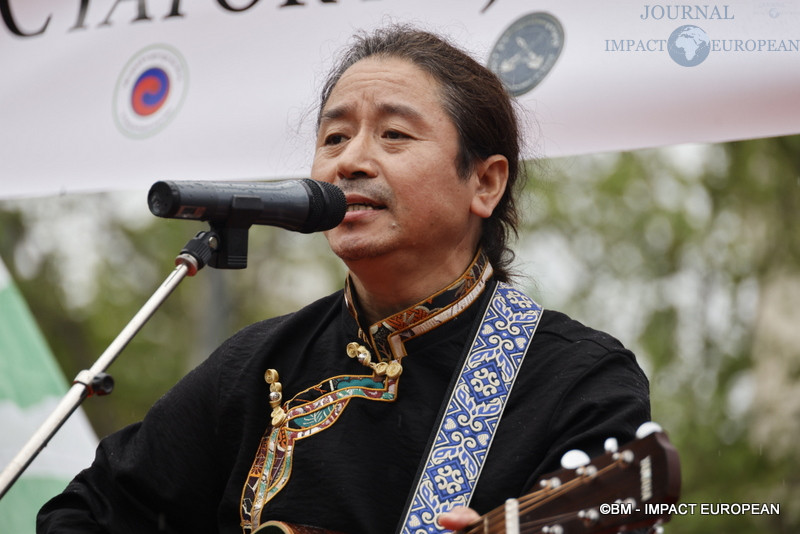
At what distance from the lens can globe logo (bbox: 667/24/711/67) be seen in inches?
128

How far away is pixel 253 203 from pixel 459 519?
0.79 m

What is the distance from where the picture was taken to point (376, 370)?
2.86m

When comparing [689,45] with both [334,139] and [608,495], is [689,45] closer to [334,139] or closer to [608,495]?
[334,139]

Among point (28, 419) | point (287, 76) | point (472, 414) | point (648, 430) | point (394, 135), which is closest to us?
point (648, 430)

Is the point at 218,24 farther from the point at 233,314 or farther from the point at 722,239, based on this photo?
the point at 233,314

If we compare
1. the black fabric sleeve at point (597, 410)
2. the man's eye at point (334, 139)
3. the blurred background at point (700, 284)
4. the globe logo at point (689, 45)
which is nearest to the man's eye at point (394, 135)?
the man's eye at point (334, 139)

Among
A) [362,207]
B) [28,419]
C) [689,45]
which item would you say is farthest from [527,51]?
[28,419]

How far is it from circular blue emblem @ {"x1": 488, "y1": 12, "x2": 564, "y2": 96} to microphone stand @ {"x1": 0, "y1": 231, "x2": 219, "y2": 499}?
1555 mm

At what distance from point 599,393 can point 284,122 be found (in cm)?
174

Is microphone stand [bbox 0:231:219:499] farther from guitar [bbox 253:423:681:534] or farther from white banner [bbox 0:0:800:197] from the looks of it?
white banner [bbox 0:0:800:197]

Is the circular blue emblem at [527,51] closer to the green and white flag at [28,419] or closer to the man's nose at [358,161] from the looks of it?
the man's nose at [358,161]

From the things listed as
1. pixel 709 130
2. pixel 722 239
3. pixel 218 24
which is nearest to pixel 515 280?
pixel 709 130

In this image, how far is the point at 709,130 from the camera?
Result: 327 cm

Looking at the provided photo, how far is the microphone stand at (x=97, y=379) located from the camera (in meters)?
2.12
